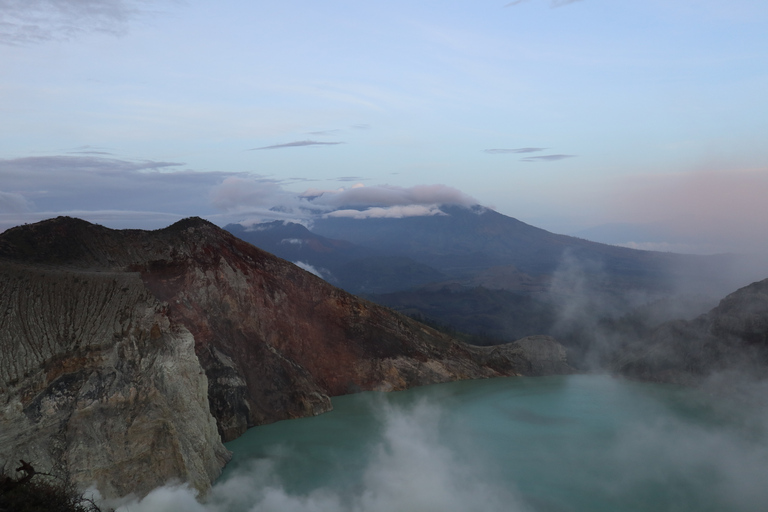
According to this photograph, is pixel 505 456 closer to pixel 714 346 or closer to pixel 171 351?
pixel 171 351

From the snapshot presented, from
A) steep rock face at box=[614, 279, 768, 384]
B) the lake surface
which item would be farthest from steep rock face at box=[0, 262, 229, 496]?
steep rock face at box=[614, 279, 768, 384]

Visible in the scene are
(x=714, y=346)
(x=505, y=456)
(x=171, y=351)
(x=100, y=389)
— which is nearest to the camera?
(x=100, y=389)

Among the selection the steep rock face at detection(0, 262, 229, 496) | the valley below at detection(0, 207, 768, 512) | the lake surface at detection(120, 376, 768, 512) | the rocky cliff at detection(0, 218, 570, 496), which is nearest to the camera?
the steep rock face at detection(0, 262, 229, 496)

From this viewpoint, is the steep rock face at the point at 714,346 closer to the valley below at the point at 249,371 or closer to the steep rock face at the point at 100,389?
the valley below at the point at 249,371

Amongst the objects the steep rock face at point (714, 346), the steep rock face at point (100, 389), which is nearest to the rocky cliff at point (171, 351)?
the steep rock face at point (100, 389)

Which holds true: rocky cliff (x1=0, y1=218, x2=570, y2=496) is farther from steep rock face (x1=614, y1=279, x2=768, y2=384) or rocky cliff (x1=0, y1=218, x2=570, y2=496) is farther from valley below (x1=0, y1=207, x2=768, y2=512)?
steep rock face (x1=614, y1=279, x2=768, y2=384)

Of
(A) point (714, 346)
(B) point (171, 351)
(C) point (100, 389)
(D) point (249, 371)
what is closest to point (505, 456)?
(B) point (171, 351)
